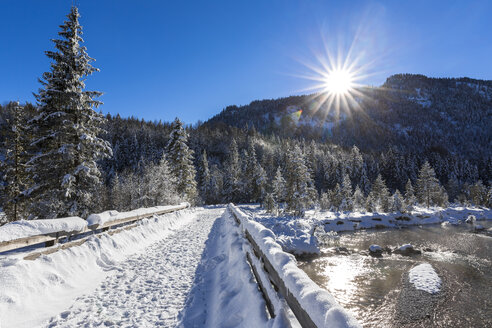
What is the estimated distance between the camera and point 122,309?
4555 millimetres

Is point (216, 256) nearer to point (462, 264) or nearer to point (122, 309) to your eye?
point (122, 309)

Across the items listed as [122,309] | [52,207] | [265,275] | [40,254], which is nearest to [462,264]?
[265,275]

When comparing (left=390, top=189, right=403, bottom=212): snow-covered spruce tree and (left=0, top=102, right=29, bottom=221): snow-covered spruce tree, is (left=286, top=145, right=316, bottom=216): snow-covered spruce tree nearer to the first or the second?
(left=390, top=189, right=403, bottom=212): snow-covered spruce tree

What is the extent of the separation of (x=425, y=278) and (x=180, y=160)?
29.7 metres

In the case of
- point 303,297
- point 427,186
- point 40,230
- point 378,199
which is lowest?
point 378,199

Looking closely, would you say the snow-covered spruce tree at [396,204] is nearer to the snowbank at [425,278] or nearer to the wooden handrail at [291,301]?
the snowbank at [425,278]

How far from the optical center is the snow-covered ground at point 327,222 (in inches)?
818

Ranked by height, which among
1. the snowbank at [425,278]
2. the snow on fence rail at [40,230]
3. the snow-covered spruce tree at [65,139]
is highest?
the snow-covered spruce tree at [65,139]

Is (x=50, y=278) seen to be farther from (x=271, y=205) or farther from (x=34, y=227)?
(x=271, y=205)

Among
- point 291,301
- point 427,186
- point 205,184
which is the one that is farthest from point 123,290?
point 427,186

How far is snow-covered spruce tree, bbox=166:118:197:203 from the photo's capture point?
114 feet

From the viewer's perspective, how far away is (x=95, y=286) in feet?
18.1

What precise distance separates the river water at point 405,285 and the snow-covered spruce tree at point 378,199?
26.5 metres

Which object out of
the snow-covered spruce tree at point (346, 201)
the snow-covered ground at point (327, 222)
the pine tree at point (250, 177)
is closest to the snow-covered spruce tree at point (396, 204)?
the snow-covered ground at point (327, 222)
